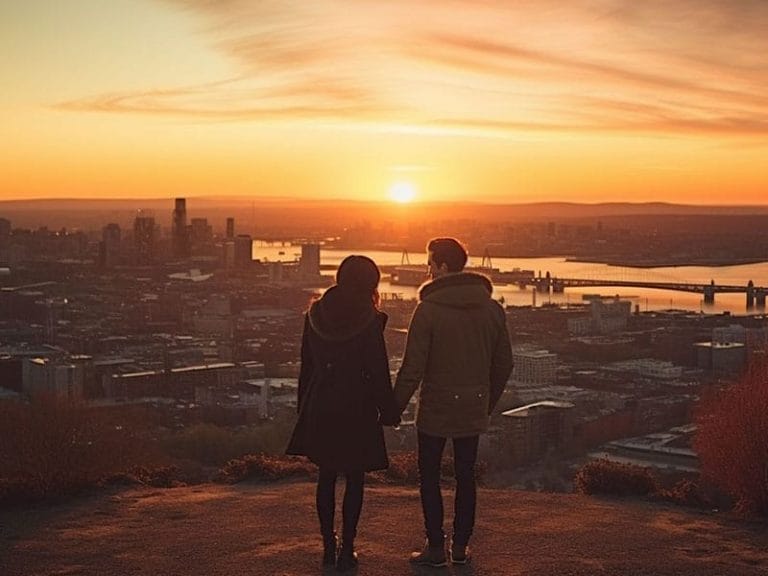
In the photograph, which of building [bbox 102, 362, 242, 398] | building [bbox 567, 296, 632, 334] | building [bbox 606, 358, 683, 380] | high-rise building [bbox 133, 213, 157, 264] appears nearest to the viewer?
building [bbox 102, 362, 242, 398]

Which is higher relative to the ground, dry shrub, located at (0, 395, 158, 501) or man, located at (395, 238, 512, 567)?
man, located at (395, 238, 512, 567)

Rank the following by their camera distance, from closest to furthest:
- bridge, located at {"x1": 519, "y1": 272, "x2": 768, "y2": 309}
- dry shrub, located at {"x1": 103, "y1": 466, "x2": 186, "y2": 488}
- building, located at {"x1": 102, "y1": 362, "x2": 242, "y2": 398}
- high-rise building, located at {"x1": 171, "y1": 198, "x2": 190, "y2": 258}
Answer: dry shrub, located at {"x1": 103, "y1": 466, "x2": 186, "y2": 488}
building, located at {"x1": 102, "y1": 362, "x2": 242, "y2": 398}
bridge, located at {"x1": 519, "y1": 272, "x2": 768, "y2": 309}
high-rise building, located at {"x1": 171, "y1": 198, "x2": 190, "y2": 258}

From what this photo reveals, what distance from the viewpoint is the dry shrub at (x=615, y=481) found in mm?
5023

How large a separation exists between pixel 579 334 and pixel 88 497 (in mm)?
→ 27973

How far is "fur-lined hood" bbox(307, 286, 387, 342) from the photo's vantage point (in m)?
3.33

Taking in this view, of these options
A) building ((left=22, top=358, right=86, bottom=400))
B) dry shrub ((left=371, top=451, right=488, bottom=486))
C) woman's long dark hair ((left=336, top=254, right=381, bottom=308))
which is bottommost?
building ((left=22, top=358, right=86, bottom=400))

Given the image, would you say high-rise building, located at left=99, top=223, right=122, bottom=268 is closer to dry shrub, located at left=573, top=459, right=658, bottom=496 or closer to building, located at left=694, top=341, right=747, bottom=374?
building, located at left=694, top=341, right=747, bottom=374

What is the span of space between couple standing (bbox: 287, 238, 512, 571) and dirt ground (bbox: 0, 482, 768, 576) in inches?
12.7

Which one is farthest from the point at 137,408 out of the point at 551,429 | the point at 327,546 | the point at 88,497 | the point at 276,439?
the point at 327,546

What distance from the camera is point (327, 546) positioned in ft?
11.6

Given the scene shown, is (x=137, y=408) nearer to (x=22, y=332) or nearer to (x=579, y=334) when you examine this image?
(x=22, y=332)

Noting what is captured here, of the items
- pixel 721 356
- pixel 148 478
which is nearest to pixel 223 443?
pixel 148 478

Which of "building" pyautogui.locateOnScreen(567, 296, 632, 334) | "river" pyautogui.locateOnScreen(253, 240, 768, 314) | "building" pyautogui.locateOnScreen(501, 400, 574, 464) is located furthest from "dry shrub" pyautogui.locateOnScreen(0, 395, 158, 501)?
"river" pyautogui.locateOnScreen(253, 240, 768, 314)

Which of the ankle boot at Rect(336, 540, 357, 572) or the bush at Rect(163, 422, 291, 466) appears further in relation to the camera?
the bush at Rect(163, 422, 291, 466)
